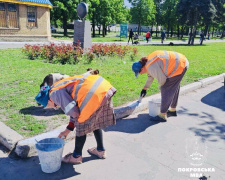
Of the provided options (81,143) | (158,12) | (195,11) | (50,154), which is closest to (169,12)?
(158,12)

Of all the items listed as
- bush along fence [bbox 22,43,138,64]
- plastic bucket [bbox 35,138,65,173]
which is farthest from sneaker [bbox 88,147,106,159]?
bush along fence [bbox 22,43,138,64]

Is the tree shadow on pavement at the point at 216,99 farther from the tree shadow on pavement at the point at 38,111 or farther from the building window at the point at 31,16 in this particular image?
the building window at the point at 31,16

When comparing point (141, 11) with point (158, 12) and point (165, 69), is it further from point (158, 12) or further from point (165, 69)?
point (165, 69)

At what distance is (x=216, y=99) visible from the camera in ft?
21.1

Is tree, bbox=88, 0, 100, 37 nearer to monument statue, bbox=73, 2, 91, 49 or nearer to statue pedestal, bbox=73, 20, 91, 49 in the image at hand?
monument statue, bbox=73, 2, 91, 49

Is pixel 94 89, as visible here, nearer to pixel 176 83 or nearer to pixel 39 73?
pixel 176 83

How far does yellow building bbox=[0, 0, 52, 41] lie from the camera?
62.5 ft

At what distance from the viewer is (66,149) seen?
356 centimetres

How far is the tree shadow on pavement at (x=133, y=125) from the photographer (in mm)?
4306

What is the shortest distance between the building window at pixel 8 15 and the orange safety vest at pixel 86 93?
1914 cm

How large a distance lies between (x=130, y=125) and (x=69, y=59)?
5.64 m

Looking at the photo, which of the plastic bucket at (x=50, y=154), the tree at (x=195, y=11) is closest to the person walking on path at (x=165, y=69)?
the plastic bucket at (x=50, y=154)

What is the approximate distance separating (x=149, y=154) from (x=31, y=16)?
A: 2030cm

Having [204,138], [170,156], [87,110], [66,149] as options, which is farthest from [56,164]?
[204,138]
